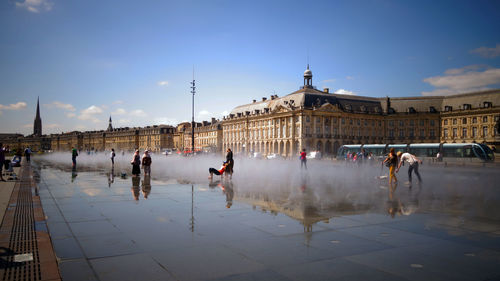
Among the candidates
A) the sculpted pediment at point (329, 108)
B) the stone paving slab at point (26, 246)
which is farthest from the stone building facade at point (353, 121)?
the stone paving slab at point (26, 246)

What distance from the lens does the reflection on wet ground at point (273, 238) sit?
484cm

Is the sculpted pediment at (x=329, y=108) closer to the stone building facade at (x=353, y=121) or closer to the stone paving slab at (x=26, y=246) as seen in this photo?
the stone building facade at (x=353, y=121)

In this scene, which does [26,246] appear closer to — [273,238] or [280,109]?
[273,238]

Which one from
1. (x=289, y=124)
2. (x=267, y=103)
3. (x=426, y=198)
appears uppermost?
(x=267, y=103)

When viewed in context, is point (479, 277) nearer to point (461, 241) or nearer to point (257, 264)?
point (461, 241)

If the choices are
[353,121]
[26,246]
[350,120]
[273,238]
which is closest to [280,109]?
[350,120]

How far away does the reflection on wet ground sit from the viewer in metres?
4.84

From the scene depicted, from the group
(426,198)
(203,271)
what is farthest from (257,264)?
(426,198)

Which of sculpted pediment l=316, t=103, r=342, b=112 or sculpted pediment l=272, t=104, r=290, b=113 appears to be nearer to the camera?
sculpted pediment l=316, t=103, r=342, b=112

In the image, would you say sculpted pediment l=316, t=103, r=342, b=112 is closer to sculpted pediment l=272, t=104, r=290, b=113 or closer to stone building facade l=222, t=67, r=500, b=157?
stone building facade l=222, t=67, r=500, b=157

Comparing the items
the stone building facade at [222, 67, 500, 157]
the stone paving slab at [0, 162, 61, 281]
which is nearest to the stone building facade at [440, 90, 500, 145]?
the stone building facade at [222, 67, 500, 157]

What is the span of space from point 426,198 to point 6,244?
11470 mm

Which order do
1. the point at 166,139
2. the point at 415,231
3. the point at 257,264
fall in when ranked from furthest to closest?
the point at 166,139, the point at 415,231, the point at 257,264

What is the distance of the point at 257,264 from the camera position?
5082 millimetres
